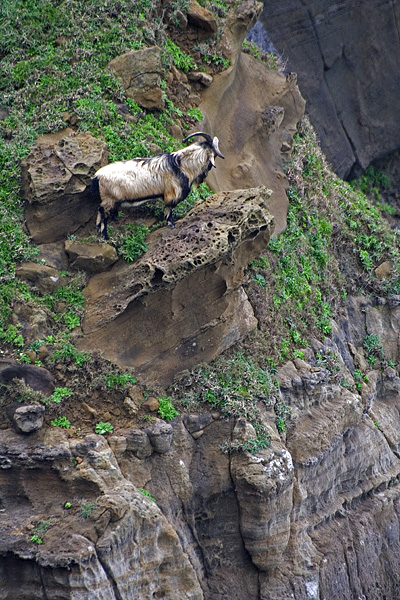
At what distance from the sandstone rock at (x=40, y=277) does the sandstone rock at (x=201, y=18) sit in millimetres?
5706

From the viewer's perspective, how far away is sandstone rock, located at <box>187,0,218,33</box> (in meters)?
11.9

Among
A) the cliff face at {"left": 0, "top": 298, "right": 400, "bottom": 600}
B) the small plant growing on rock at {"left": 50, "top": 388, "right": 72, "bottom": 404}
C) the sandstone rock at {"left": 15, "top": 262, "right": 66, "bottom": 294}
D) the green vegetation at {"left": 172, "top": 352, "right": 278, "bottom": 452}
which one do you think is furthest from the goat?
the cliff face at {"left": 0, "top": 298, "right": 400, "bottom": 600}

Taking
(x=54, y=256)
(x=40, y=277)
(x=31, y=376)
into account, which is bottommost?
(x=31, y=376)

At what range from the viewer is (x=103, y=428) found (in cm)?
792

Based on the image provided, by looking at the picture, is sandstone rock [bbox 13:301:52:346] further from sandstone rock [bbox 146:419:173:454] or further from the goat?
sandstone rock [bbox 146:419:173:454]

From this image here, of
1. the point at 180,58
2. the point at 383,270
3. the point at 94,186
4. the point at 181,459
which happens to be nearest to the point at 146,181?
the point at 94,186

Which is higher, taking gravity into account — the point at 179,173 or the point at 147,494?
the point at 179,173

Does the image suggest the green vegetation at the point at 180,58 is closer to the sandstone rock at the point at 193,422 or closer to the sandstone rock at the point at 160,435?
the sandstone rock at the point at 193,422

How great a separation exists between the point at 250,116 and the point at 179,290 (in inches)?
190

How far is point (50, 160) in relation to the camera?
30.4 ft

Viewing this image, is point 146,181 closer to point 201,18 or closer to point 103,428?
point 103,428

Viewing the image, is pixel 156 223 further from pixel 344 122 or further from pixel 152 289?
pixel 344 122

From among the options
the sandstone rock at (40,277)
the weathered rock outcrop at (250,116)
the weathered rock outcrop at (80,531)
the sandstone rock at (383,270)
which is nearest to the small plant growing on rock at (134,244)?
the sandstone rock at (40,277)

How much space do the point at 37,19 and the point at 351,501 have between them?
30.1ft
